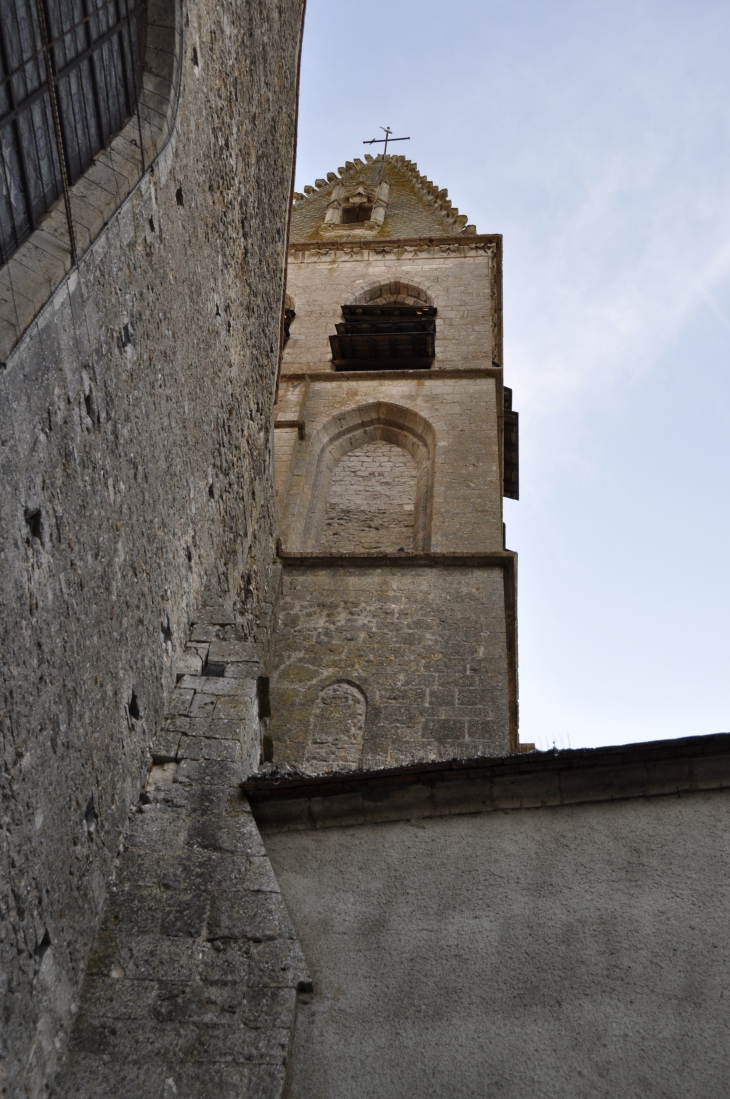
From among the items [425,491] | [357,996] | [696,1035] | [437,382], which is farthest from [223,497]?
[437,382]

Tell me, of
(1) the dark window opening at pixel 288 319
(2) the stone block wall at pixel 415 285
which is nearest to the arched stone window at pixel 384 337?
(2) the stone block wall at pixel 415 285

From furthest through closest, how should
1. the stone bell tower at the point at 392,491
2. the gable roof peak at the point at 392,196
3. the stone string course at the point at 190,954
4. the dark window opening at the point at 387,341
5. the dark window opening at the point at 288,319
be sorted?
the gable roof peak at the point at 392,196 < the dark window opening at the point at 288,319 < the dark window opening at the point at 387,341 < the stone bell tower at the point at 392,491 < the stone string course at the point at 190,954

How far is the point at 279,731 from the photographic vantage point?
9.26m

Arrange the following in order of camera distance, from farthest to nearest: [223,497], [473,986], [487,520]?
1. [487,520]
2. [223,497]
3. [473,986]

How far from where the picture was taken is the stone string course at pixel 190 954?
3.76 meters

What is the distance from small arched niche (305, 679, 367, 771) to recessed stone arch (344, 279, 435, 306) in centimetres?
927

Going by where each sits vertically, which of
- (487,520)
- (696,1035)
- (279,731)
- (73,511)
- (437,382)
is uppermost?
(437,382)

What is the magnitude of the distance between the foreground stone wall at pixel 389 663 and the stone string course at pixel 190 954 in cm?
394

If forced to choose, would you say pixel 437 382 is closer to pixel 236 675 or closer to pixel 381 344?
pixel 381 344

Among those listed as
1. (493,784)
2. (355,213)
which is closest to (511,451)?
(355,213)

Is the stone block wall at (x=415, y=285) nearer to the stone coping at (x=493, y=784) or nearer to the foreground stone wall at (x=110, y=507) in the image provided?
the foreground stone wall at (x=110, y=507)

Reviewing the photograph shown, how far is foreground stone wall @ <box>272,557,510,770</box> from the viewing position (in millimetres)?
8938

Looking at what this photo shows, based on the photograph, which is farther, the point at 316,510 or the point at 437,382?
the point at 437,382

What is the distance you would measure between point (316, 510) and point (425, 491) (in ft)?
4.39
